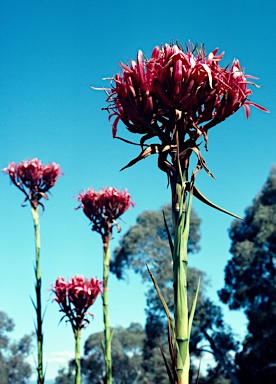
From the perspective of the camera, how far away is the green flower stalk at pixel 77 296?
4.77m

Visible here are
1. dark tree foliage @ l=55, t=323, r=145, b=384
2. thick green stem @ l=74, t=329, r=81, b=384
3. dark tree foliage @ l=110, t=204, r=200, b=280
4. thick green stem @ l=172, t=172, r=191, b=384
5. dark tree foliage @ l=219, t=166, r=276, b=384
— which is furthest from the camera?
dark tree foliage @ l=55, t=323, r=145, b=384

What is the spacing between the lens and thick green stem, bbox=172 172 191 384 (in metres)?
1.58

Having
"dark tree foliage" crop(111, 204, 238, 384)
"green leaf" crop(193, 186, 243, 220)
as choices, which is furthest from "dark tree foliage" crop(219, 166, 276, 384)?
"green leaf" crop(193, 186, 243, 220)

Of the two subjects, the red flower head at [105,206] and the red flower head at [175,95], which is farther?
the red flower head at [105,206]

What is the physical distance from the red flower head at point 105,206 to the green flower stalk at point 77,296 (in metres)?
0.67

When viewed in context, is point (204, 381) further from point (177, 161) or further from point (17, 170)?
point (177, 161)

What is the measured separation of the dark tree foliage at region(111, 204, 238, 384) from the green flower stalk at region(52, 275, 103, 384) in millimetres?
14445

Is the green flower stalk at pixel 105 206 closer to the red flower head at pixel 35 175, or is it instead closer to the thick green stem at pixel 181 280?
the red flower head at pixel 35 175

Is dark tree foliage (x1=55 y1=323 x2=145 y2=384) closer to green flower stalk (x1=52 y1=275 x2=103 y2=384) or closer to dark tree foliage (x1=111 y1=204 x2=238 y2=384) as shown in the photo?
dark tree foliage (x1=111 y1=204 x2=238 y2=384)

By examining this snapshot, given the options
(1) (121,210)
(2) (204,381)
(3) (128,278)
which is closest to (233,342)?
(2) (204,381)

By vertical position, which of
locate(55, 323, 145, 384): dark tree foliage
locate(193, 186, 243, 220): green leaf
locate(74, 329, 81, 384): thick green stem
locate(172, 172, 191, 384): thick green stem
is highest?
locate(55, 323, 145, 384): dark tree foliage

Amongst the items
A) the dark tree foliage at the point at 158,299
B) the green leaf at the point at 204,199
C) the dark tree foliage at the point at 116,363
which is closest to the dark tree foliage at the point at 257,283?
the dark tree foliage at the point at 158,299

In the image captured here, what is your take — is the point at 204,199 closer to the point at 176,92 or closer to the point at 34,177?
the point at 176,92

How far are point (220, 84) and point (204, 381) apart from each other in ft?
74.1
